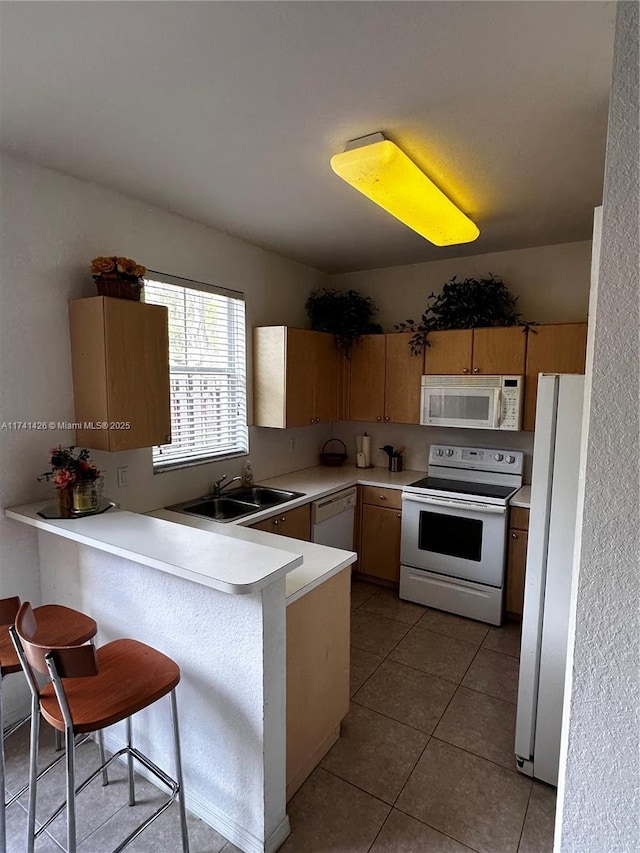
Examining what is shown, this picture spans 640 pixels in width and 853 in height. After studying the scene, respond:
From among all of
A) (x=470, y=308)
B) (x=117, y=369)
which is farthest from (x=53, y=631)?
(x=470, y=308)

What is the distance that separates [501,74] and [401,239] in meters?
1.80

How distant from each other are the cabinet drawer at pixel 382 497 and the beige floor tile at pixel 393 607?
73 cm

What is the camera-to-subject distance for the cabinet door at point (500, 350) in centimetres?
329

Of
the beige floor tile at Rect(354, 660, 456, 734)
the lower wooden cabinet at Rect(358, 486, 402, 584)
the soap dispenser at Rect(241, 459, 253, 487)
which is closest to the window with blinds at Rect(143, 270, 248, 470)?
the soap dispenser at Rect(241, 459, 253, 487)

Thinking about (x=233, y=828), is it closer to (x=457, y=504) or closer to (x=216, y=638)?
(x=216, y=638)

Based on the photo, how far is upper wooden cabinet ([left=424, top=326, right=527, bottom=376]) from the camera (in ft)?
10.8

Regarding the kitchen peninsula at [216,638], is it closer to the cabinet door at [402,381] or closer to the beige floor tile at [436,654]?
the beige floor tile at [436,654]

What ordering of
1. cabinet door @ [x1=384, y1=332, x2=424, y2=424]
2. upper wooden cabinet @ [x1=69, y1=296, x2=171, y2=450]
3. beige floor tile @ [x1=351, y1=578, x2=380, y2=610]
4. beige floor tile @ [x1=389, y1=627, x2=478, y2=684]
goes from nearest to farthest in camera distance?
upper wooden cabinet @ [x1=69, y1=296, x2=171, y2=450] → beige floor tile @ [x1=389, y1=627, x2=478, y2=684] → beige floor tile @ [x1=351, y1=578, x2=380, y2=610] → cabinet door @ [x1=384, y1=332, x2=424, y2=424]

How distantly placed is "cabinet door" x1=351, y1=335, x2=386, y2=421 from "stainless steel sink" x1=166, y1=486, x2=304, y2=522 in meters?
1.12

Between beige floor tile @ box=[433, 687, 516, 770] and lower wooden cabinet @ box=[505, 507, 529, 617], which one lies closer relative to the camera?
beige floor tile @ box=[433, 687, 516, 770]

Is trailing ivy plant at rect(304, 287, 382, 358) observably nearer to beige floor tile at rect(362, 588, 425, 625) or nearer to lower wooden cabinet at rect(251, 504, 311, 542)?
lower wooden cabinet at rect(251, 504, 311, 542)

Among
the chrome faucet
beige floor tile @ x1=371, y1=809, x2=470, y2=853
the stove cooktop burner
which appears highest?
the chrome faucet

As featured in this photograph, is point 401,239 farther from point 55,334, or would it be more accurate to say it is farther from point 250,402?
point 55,334

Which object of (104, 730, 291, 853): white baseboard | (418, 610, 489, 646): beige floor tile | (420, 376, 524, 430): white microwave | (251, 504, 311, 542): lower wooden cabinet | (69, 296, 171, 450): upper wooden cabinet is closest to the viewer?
(104, 730, 291, 853): white baseboard
